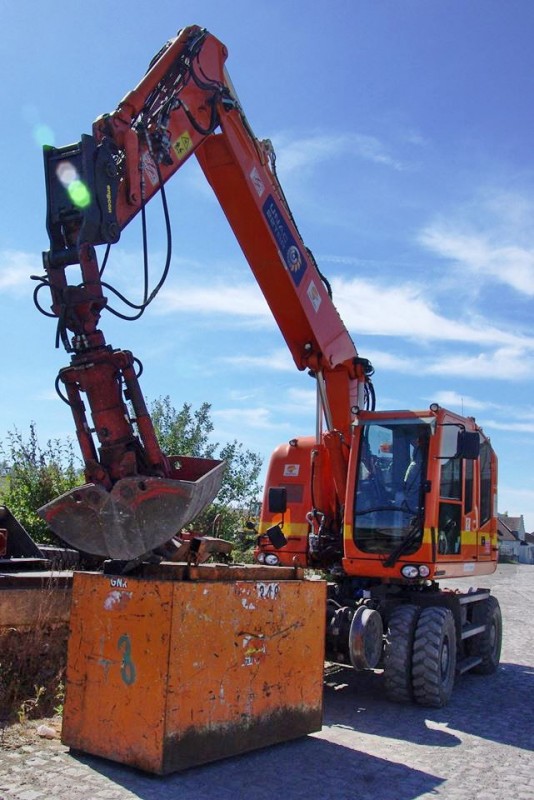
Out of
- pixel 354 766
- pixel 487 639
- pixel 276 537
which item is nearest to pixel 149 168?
pixel 276 537

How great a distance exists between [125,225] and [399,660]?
480 centimetres

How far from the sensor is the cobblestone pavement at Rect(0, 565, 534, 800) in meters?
4.97

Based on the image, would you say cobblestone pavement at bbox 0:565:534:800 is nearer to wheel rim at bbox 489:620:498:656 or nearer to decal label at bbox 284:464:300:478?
wheel rim at bbox 489:620:498:656

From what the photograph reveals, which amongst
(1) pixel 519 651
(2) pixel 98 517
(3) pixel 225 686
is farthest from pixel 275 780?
(1) pixel 519 651

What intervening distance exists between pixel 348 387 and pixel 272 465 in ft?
4.40

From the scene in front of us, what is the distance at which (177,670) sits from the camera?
520cm

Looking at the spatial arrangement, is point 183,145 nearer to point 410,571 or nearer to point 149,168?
point 149,168

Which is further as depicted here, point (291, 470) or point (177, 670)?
point (291, 470)

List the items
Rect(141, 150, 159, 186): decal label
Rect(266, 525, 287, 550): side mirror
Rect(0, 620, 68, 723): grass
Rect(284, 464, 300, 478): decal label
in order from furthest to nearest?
Rect(284, 464, 300, 478): decal label → Rect(266, 525, 287, 550): side mirror → Rect(141, 150, 159, 186): decal label → Rect(0, 620, 68, 723): grass

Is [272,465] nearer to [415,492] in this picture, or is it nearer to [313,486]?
[313,486]

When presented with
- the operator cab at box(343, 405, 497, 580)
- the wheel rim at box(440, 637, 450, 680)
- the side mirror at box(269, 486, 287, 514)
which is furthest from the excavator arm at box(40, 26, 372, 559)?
the wheel rim at box(440, 637, 450, 680)

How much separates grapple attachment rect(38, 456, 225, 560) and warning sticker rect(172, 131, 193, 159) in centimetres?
326

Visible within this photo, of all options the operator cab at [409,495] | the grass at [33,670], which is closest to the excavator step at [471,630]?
the operator cab at [409,495]

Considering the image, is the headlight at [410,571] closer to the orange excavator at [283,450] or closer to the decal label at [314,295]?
the orange excavator at [283,450]
